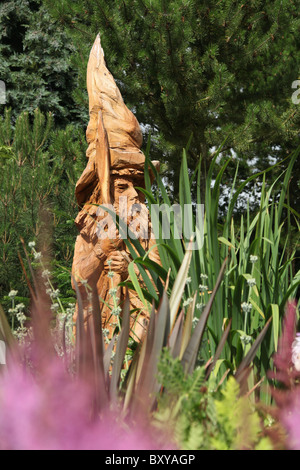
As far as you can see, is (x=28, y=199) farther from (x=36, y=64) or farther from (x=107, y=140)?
(x=36, y=64)

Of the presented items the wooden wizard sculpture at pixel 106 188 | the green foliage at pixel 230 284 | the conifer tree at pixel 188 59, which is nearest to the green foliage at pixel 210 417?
the green foliage at pixel 230 284

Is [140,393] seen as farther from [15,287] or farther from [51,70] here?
[51,70]

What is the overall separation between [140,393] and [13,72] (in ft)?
39.0

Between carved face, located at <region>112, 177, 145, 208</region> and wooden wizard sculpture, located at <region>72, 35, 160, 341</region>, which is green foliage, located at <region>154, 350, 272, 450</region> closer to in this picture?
wooden wizard sculpture, located at <region>72, 35, 160, 341</region>

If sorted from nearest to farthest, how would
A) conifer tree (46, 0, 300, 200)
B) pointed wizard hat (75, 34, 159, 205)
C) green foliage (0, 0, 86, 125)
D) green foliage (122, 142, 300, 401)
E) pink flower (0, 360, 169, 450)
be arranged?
pink flower (0, 360, 169, 450) < green foliage (122, 142, 300, 401) < pointed wizard hat (75, 34, 159, 205) < conifer tree (46, 0, 300, 200) < green foliage (0, 0, 86, 125)

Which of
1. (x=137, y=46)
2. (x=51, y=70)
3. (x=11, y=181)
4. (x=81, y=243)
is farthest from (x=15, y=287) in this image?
(x=51, y=70)

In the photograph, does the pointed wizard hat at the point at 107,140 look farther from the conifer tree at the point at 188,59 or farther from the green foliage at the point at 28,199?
the conifer tree at the point at 188,59

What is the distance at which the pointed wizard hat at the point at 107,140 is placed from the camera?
3545 mm

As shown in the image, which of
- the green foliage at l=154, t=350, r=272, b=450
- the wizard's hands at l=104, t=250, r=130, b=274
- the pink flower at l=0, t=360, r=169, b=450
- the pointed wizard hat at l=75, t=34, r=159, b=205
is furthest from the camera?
the pointed wizard hat at l=75, t=34, r=159, b=205

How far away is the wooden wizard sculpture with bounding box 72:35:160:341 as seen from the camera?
11.0 feet

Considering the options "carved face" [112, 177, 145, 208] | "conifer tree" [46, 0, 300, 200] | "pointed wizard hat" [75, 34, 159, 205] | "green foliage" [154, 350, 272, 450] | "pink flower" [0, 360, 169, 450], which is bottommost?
"green foliage" [154, 350, 272, 450]

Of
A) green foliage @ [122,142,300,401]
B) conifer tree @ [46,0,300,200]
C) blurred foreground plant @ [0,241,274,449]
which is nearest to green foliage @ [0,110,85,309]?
conifer tree @ [46,0,300,200]

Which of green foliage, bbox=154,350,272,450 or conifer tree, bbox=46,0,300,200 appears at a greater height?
conifer tree, bbox=46,0,300,200

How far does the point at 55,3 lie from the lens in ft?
24.4
